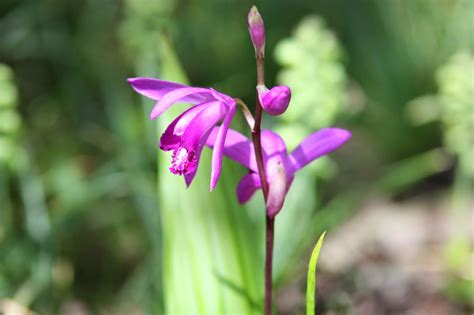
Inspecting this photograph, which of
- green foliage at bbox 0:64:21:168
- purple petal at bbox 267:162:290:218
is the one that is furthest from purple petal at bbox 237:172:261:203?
green foliage at bbox 0:64:21:168

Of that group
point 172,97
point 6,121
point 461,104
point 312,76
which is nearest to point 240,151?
point 172,97

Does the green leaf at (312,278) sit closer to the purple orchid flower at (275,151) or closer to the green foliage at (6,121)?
the purple orchid flower at (275,151)

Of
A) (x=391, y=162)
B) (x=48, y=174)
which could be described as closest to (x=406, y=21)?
(x=391, y=162)

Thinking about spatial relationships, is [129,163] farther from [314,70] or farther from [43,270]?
Answer: [314,70]

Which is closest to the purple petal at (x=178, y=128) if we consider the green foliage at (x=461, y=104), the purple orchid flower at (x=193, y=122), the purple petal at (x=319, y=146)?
the purple orchid flower at (x=193, y=122)

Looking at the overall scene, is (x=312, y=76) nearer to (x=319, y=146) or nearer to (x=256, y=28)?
(x=319, y=146)

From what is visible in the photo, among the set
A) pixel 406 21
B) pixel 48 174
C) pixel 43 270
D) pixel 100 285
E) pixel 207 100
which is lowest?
pixel 100 285
